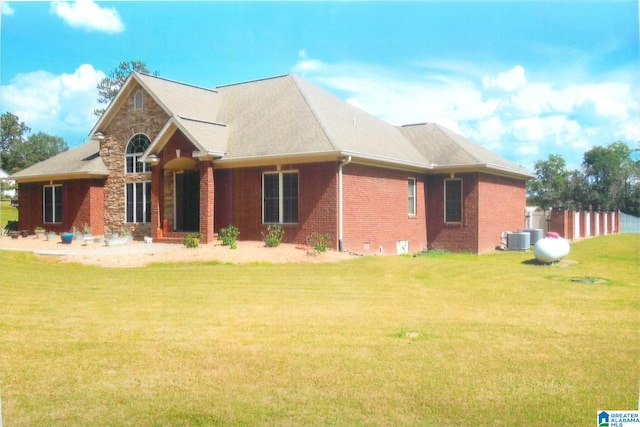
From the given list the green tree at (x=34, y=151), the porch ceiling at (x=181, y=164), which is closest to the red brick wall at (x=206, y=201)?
the porch ceiling at (x=181, y=164)

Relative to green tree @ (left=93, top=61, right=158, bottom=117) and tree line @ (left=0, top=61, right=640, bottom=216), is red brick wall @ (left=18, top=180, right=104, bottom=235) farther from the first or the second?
green tree @ (left=93, top=61, right=158, bottom=117)

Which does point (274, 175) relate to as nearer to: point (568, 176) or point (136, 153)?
point (136, 153)

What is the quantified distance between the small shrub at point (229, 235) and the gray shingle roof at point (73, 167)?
23.3 feet

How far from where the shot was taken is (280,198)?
63.6ft

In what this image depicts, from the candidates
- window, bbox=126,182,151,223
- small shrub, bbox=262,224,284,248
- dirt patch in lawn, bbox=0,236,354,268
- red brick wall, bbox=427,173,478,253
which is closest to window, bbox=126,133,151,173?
window, bbox=126,182,151,223

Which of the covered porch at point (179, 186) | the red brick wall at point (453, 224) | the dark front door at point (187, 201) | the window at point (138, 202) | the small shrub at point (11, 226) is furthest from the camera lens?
the small shrub at point (11, 226)

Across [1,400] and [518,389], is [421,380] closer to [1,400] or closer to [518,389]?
[518,389]

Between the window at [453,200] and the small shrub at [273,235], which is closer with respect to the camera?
the small shrub at [273,235]

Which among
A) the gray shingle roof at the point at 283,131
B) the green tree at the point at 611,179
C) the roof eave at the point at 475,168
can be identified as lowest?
the green tree at the point at 611,179

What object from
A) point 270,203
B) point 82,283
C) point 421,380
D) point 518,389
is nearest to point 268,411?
point 421,380

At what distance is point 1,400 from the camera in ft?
17.9

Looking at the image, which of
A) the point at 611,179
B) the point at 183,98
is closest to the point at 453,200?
the point at 611,179

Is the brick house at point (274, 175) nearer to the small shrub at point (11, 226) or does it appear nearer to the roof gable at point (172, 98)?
the roof gable at point (172, 98)

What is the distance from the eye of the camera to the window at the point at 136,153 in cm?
2283
